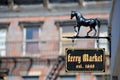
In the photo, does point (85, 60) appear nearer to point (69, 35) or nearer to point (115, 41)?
point (115, 41)

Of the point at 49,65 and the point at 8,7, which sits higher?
the point at 8,7

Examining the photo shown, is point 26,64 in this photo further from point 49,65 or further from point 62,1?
point 62,1

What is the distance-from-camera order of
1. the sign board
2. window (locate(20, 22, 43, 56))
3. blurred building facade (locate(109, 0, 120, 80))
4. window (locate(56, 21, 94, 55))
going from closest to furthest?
1. blurred building facade (locate(109, 0, 120, 80))
2. the sign board
3. window (locate(56, 21, 94, 55))
4. window (locate(20, 22, 43, 56))

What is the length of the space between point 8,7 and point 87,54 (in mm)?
21069

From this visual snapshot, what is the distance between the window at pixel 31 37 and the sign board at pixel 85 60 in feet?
63.2

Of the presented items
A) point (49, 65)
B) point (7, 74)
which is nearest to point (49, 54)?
point (49, 65)

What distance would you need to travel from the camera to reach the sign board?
1002 cm

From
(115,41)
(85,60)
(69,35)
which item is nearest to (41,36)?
(69,35)

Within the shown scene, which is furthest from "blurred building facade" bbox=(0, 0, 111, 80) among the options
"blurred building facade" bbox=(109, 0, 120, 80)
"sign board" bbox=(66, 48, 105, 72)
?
"sign board" bbox=(66, 48, 105, 72)

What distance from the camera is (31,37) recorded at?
29.5 metres

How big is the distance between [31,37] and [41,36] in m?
0.60

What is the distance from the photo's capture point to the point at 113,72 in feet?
34.1

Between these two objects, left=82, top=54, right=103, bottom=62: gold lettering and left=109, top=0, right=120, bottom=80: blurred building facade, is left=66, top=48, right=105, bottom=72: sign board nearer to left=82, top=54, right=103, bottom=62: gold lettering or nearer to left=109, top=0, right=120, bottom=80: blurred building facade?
left=82, top=54, right=103, bottom=62: gold lettering

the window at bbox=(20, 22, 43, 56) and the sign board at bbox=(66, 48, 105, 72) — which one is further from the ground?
the sign board at bbox=(66, 48, 105, 72)
